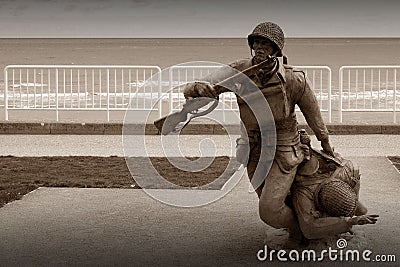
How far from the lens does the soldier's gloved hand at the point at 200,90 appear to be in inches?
227


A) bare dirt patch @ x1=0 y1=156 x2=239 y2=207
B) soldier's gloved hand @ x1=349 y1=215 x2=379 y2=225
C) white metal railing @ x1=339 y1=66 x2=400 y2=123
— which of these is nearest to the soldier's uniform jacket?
soldier's gloved hand @ x1=349 y1=215 x2=379 y2=225

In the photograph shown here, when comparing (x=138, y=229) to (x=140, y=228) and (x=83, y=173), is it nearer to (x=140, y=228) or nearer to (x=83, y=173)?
(x=140, y=228)

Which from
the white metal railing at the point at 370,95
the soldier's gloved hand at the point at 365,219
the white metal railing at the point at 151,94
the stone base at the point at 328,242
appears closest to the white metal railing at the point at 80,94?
the white metal railing at the point at 151,94

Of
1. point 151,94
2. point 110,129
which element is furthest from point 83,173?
point 110,129

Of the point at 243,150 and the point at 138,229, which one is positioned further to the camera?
the point at 138,229

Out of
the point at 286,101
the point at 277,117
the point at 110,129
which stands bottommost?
the point at 110,129

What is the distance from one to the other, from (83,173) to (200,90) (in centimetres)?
421

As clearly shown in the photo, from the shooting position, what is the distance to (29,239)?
674 centimetres

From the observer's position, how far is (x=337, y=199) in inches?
238

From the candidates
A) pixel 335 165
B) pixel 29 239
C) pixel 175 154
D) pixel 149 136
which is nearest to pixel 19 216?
pixel 29 239

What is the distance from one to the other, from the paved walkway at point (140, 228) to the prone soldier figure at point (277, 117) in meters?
0.43

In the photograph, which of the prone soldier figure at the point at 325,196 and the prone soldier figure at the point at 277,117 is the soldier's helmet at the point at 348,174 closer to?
the prone soldier figure at the point at 325,196

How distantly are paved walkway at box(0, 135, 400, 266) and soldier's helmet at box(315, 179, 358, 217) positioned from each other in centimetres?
35

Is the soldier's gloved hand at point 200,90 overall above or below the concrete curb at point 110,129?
above
